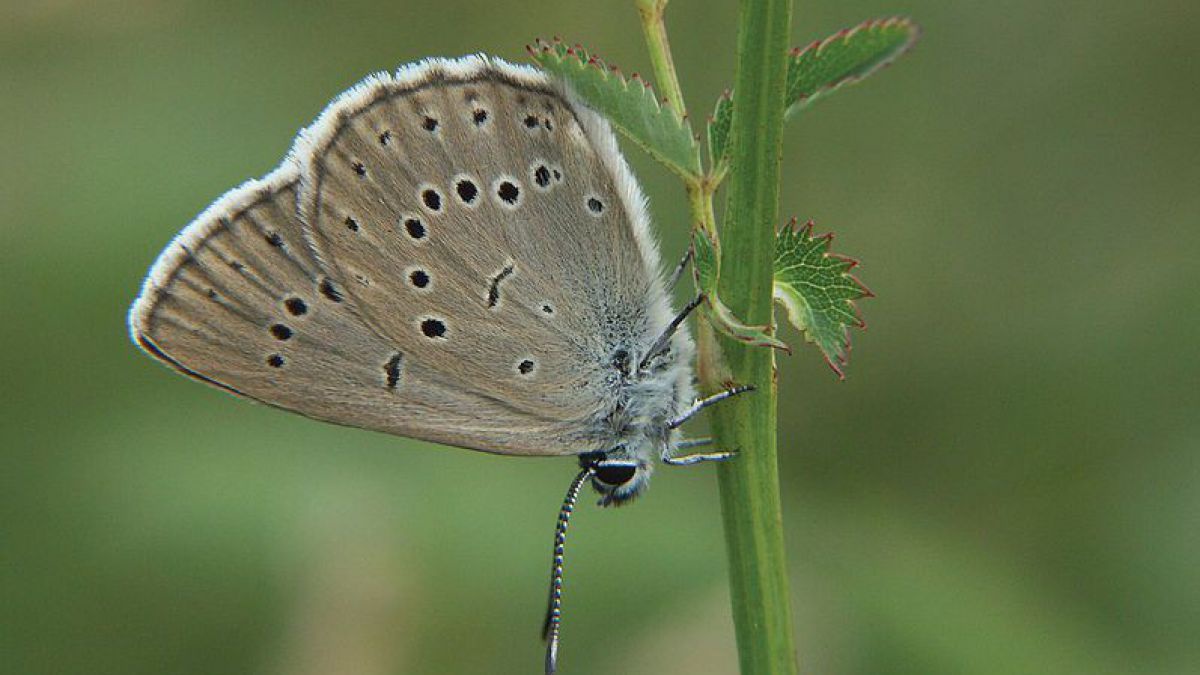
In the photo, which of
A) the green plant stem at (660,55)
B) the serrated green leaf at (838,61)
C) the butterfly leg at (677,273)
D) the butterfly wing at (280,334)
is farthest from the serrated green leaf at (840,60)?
the butterfly wing at (280,334)

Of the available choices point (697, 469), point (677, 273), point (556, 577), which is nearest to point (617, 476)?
point (556, 577)

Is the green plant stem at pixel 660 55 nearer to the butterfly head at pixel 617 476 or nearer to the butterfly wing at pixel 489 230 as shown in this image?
the butterfly wing at pixel 489 230

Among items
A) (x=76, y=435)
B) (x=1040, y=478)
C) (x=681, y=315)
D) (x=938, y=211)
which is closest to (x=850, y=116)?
(x=938, y=211)

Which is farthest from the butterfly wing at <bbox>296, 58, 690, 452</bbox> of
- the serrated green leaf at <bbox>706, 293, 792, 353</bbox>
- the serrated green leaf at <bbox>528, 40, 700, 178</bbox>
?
the serrated green leaf at <bbox>706, 293, 792, 353</bbox>

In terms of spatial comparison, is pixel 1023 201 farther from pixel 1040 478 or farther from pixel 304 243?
pixel 304 243

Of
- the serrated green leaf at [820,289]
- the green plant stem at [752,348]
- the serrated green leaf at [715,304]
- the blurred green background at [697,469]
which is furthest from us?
the blurred green background at [697,469]

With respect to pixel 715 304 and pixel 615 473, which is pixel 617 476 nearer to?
pixel 615 473
